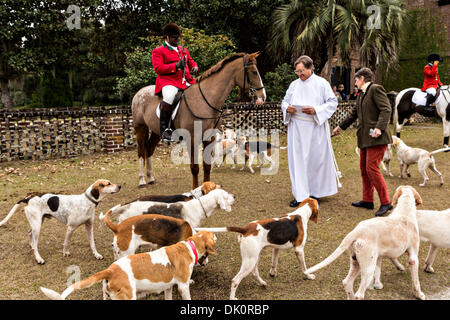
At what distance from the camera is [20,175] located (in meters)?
9.15

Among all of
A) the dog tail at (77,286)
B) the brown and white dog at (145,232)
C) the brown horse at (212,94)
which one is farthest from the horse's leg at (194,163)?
the dog tail at (77,286)

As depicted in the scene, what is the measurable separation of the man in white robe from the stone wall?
3.94m

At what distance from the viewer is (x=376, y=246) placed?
3.12 metres

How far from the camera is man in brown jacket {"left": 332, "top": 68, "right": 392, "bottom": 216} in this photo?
549cm

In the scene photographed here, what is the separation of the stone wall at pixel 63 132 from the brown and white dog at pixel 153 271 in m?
7.26

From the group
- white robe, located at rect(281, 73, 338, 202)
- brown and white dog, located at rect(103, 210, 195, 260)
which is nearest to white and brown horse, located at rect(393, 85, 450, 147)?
white robe, located at rect(281, 73, 338, 202)

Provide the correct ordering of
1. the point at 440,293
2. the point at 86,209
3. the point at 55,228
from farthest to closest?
the point at 55,228
the point at 86,209
the point at 440,293

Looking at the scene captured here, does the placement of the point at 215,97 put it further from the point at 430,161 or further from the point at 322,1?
the point at 322,1

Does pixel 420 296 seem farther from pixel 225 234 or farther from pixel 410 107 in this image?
pixel 410 107

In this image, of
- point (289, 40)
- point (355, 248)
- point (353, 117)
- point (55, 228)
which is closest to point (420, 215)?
point (355, 248)

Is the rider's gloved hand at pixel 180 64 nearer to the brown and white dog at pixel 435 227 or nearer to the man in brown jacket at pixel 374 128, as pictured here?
the man in brown jacket at pixel 374 128

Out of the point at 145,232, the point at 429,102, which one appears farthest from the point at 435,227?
the point at 429,102

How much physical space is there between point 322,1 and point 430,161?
11748 millimetres

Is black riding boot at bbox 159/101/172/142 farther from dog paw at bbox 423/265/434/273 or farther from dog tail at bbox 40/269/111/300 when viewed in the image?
dog paw at bbox 423/265/434/273
